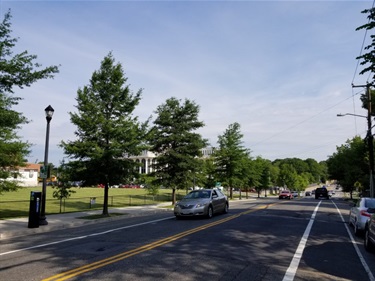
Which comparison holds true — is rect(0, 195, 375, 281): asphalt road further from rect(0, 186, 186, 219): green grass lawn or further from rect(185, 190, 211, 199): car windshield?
rect(0, 186, 186, 219): green grass lawn


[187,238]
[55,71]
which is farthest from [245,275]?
[55,71]

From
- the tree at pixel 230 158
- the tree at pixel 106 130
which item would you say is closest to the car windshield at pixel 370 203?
the tree at pixel 106 130

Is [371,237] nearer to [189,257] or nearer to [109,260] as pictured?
[189,257]

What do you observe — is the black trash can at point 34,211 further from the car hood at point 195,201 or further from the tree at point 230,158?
the tree at point 230,158

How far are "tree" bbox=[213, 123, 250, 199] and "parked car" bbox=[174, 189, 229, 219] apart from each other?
2790cm

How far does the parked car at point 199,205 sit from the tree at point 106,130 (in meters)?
Answer: 4.41

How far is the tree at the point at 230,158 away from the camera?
1881 inches

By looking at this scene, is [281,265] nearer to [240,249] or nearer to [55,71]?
[240,249]

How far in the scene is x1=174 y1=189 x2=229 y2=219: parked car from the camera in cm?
1778

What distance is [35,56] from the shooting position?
15516 millimetres

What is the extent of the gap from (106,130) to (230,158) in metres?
29.9

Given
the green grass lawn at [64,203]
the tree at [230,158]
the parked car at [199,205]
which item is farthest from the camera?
the tree at [230,158]

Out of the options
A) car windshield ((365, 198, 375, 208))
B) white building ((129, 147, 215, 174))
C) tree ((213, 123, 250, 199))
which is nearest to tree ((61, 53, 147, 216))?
white building ((129, 147, 215, 174))

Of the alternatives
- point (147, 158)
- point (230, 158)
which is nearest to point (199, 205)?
point (230, 158)
